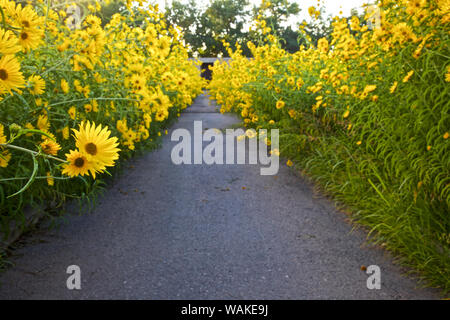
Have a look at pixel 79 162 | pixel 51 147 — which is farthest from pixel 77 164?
pixel 51 147

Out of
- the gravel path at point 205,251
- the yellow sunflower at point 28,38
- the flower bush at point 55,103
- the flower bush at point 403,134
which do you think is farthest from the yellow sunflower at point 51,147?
the flower bush at point 403,134

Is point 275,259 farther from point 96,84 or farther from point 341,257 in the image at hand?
point 96,84

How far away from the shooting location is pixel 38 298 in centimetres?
207

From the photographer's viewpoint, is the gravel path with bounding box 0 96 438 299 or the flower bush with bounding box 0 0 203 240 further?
the gravel path with bounding box 0 96 438 299

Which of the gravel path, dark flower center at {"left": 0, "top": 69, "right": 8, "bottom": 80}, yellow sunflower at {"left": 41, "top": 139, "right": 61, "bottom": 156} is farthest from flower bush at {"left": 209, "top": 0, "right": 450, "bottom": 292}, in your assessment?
dark flower center at {"left": 0, "top": 69, "right": 8, "bottom": 80}

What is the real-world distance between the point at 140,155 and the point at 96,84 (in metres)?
2.22

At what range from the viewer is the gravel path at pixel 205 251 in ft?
7.14

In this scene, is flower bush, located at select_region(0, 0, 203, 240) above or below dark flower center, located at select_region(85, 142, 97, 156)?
above

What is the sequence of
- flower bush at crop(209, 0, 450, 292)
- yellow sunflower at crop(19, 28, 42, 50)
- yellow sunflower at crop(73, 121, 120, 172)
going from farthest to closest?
flower bush at crop(209, 0, 450, 292)
yellow sunflower at crop(19, 28, 42, 50)
yellow sunflower at crop(73, 121, 120, 172)

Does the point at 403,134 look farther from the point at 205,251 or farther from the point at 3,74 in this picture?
the point at 3,74

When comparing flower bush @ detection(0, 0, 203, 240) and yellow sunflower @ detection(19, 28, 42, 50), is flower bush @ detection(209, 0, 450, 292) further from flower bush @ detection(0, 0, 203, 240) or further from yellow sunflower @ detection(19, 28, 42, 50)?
yellow sunflower @ detection(19, 28, 42, 50)

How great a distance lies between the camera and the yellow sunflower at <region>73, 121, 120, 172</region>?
3.81 feet

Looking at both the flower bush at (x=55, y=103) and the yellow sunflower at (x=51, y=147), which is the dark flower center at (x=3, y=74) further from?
the yellow sunflower at (x=51, y=147)
